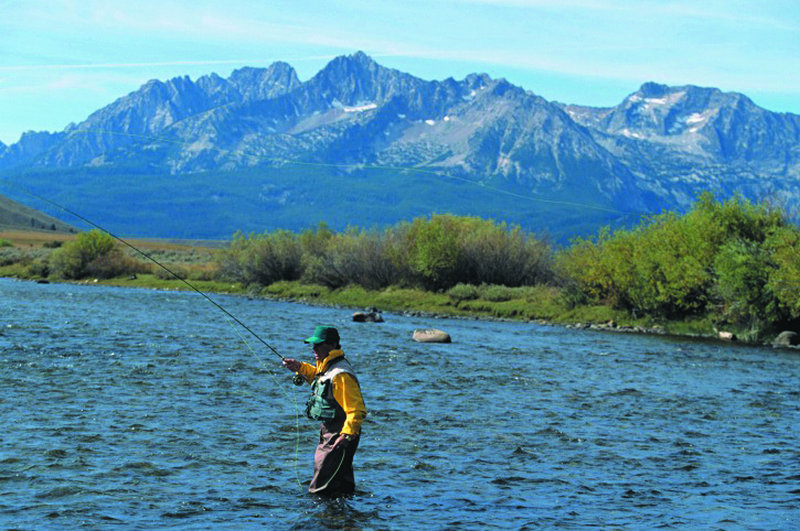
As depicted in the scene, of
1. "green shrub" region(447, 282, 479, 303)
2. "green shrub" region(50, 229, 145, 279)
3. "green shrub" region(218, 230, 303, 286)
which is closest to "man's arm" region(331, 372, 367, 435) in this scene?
"green shrub" region(447, 282, 479, 303)

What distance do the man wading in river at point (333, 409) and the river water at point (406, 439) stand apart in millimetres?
549

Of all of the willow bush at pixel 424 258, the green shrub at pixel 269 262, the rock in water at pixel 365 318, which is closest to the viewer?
the rock in water at pixel 365 318

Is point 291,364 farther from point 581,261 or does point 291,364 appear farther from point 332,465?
point 581,261

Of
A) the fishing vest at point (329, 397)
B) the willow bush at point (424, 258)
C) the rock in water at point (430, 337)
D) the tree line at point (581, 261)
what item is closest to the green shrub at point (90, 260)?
the tree line at point (581, 261)

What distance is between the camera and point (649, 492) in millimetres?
15672

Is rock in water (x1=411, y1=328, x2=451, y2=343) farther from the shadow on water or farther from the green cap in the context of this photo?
the green cap

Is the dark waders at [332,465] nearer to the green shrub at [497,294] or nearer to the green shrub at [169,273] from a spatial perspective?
the green shrub at [497,294]

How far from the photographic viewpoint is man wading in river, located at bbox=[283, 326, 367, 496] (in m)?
12.7

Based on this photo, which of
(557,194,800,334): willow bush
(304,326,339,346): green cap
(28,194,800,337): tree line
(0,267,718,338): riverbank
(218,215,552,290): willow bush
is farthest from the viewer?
(218,215,552,290): willow bush

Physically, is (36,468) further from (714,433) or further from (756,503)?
(714,433)

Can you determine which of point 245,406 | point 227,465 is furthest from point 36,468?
point 245,406

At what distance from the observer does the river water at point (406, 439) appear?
13930 millimetres

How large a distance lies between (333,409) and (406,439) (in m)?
6.69

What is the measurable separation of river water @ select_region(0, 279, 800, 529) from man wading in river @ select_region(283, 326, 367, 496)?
0.55 meters
